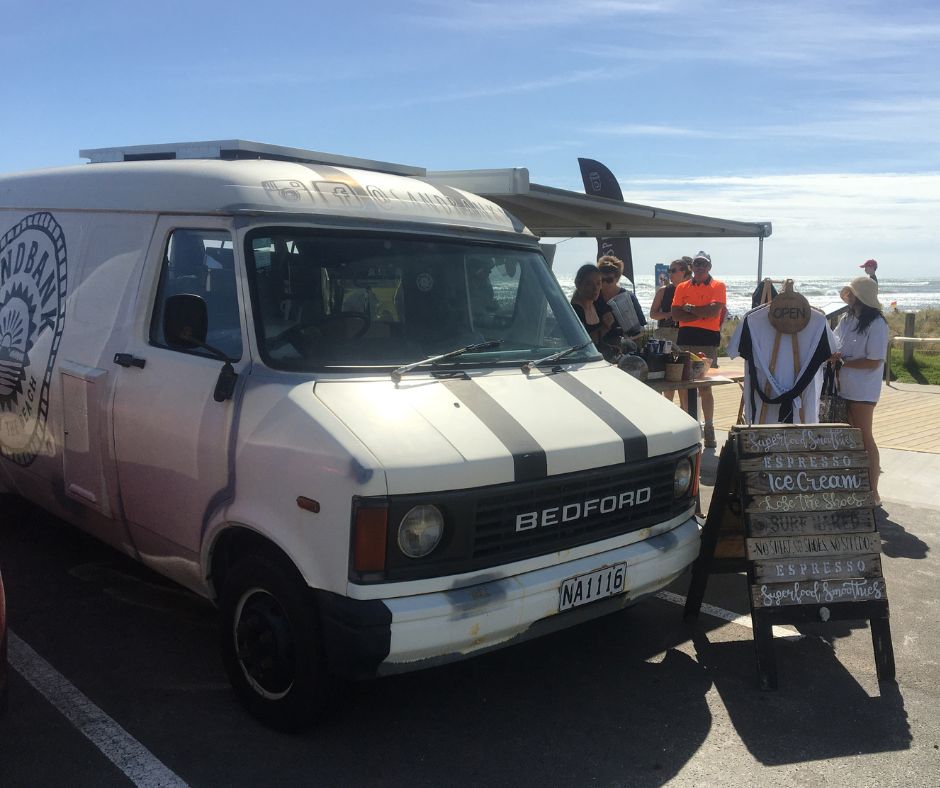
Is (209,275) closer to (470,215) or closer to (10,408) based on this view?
(470,215)

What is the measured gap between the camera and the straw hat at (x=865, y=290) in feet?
22.2

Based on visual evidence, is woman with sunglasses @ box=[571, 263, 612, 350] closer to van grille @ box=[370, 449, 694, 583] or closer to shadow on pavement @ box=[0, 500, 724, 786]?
shadow on pavement @ box=[0, 500, 724, 786]

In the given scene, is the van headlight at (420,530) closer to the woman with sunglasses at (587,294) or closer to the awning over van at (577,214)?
the awning over van at (577,214)

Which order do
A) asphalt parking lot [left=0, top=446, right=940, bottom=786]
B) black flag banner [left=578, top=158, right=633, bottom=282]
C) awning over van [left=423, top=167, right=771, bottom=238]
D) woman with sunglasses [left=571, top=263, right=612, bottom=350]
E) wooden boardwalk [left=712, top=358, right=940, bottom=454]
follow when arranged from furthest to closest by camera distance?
1. black flag banner [left=578, top=158, right=633, bottom=282]
2. wooden boardwalk [left=712, top=358, right=940, bottom=454]
3. awning over van [left=423, top=167, right=771, bottom=238]
4. woman with sunglasses [left=571, top=263, right=612, bottom=350]
5. asphalt parking lot [left=0, top=446, right=940, bottom=786]

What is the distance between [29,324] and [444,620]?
329 centimetres

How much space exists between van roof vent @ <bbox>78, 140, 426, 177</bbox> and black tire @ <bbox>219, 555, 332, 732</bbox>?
8.29 ft

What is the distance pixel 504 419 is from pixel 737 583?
2.70 m

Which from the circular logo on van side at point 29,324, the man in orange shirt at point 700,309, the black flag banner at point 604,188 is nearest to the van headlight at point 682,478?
the circular logo on van side at point 29,324

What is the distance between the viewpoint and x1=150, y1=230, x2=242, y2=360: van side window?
161 inches

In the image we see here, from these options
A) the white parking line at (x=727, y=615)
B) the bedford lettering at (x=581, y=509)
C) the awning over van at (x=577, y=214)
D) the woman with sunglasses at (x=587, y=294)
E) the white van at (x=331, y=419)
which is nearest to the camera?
the white van at (x=331, y=419)

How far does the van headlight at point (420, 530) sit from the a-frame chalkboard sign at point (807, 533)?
172 cm

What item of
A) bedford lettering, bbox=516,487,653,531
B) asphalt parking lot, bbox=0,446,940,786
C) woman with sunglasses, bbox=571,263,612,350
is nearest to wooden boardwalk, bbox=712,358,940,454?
woman with sunglasses, bbox=571,263,612,350

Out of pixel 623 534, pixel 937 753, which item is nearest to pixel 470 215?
pixel 623 534

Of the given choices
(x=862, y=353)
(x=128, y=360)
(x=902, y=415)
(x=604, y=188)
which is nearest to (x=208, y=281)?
→ (x=128, y=360)
